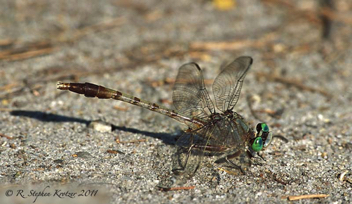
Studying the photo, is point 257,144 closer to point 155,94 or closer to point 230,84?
point 230,84

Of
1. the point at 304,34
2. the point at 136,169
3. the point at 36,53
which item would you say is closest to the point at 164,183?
the point at 136,169

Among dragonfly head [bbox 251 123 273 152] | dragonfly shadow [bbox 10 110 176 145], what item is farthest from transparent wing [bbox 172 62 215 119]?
dragonfly head [bbox 251 123 273 152]

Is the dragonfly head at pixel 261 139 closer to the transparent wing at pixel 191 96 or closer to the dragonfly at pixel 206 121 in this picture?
the dragonfly at pixel 206 121

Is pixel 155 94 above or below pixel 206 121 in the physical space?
above

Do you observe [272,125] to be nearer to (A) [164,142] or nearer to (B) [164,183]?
(A) [164,142]

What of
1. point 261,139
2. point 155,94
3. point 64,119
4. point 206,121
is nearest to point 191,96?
point 206,121
